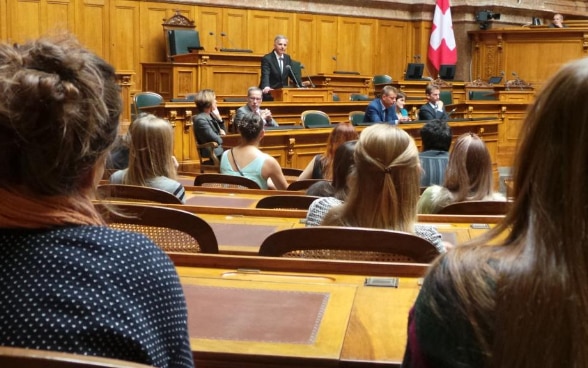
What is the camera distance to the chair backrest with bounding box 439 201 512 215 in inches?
134

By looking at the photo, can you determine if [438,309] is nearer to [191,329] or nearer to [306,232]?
[191,329]

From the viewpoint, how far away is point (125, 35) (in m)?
12.7

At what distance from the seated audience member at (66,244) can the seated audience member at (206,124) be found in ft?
20.3

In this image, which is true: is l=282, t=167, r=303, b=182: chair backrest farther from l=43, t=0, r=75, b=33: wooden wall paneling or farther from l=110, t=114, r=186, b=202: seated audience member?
l=43, t=0, r=75, b=33: wooden wall paneling

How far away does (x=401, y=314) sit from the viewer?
66.1 inches

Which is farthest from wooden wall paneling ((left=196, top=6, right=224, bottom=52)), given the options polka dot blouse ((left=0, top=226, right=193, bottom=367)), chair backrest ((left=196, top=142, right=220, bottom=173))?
polka dot blouse ((left=0, top=226, right=193, bottom=367))

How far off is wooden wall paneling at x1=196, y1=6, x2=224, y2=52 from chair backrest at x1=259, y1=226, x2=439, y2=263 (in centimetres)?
1147

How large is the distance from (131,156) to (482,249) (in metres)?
2.89

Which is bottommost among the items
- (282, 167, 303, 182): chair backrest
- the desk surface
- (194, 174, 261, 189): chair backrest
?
(282, 167, 303, 182): chair backrest

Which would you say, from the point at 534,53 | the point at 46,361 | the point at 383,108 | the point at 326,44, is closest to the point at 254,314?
the point at 46,361

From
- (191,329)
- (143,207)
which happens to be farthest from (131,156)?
(191,329)

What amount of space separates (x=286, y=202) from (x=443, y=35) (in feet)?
43.2

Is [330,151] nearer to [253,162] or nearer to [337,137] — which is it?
[337,137]

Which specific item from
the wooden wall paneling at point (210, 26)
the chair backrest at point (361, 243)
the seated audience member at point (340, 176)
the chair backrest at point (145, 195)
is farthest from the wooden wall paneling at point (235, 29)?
the chair backrest at point (361, 243)
